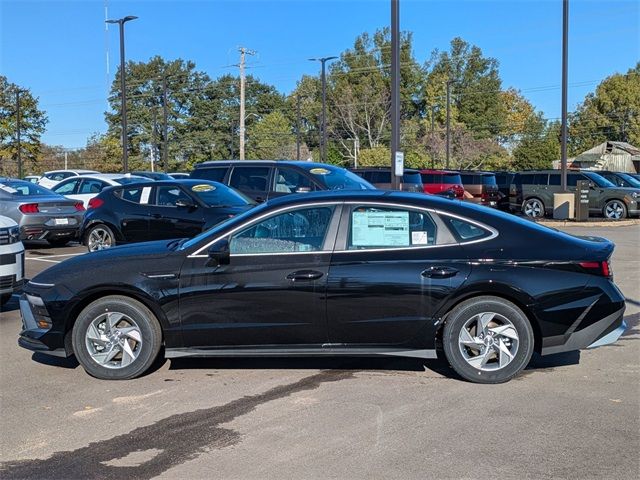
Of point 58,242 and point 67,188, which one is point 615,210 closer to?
point 67,188

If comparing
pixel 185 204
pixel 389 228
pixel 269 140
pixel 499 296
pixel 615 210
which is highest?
pixel 269 140

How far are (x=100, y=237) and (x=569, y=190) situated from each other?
704 inches

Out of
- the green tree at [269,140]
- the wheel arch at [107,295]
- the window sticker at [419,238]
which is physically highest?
the green tree at [269,140]

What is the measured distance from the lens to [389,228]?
5816 millimetres

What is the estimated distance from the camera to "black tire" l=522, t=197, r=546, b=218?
85.0ft

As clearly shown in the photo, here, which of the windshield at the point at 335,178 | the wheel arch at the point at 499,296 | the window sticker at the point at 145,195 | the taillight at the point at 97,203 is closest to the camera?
the wheel arch at the point at 499,296

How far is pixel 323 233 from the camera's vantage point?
5.81m

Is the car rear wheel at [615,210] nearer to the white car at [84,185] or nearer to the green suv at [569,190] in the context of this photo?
the green suv at [569,190]

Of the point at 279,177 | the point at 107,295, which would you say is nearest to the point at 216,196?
the point at 279,177

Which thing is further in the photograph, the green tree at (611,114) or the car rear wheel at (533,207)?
the green tree at (611,114)

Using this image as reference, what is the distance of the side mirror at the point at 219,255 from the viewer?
5.72m

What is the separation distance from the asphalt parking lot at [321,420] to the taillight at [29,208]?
8.41 meters

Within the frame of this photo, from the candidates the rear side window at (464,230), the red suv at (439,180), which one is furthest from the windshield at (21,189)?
the red suv at (439,180)

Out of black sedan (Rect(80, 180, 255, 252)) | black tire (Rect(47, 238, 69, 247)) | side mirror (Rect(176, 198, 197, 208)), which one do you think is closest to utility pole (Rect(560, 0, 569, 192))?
black sedan (Rect(80, 180, 255, 252))
